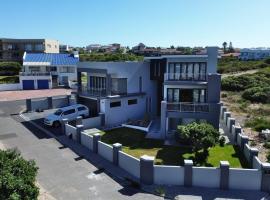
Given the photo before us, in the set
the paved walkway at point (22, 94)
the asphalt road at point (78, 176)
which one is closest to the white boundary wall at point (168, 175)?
the asphalt road at point (78, 176)

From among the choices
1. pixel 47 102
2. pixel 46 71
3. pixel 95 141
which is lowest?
pixel 95 141

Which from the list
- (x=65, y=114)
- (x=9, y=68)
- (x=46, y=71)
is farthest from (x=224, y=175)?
(x=9, y=68)

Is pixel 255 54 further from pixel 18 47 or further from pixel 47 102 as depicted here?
pixel 47 102

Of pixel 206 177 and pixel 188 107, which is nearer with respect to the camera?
pixel 206 177

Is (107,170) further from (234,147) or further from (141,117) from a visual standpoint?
(141,117)

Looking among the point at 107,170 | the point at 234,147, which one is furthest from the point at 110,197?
the point at 234,147

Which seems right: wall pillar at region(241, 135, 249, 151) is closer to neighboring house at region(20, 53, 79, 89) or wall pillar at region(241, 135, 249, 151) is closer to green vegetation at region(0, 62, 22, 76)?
neighboring house at region(20, 53, 79, 89)
